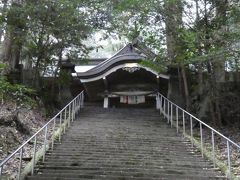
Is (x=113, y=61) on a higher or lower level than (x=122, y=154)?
higher

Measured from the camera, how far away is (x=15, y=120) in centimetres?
952

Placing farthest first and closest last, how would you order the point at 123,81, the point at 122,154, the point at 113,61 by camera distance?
the point at 123,81
the point at 113,61
the point at 122,154

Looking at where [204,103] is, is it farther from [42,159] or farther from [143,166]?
[42,159]

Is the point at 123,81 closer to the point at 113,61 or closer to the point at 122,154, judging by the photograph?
the point at 113,61

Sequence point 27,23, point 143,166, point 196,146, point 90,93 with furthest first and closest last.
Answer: point 90,93 < point 27,23 < point 196,146 < point 143,166

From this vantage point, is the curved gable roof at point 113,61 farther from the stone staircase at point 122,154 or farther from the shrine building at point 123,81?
the stone staircase at point 122,154

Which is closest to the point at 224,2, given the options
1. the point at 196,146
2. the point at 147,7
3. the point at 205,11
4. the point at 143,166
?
the point at 205,11

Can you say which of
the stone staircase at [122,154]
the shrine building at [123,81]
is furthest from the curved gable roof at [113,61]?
the stone staircase at [122,154]

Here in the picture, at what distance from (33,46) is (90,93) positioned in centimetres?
495

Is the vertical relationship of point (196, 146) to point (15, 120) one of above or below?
below

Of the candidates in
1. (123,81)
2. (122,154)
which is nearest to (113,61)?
(123,81)

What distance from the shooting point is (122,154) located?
8195mm

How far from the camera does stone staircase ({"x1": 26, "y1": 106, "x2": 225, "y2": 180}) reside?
6.74 meters

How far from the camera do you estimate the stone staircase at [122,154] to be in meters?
6.74
